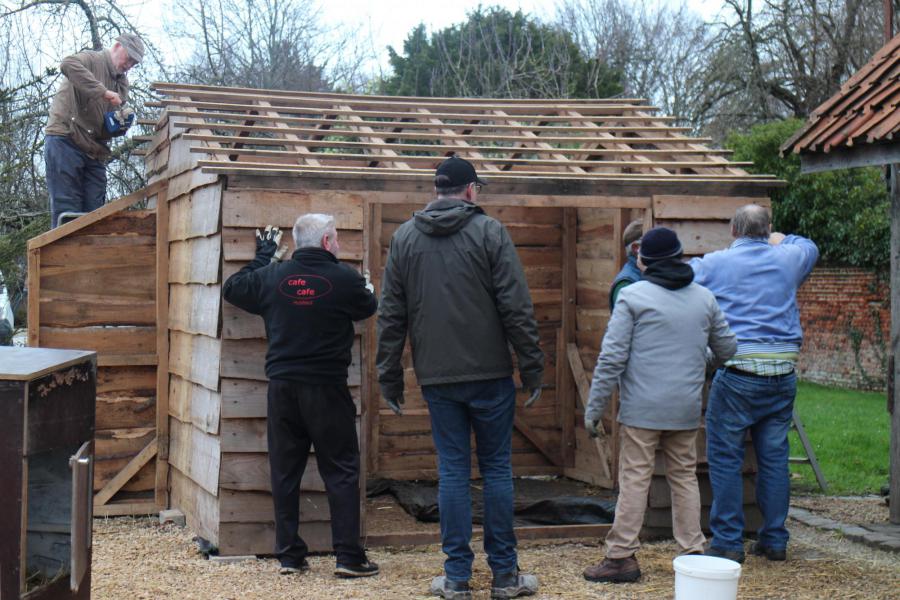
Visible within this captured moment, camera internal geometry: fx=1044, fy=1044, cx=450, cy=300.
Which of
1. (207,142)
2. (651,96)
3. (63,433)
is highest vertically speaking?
(651,96)

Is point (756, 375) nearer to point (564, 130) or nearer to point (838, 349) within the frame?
point (564, 130)

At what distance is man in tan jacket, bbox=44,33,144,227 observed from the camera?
7.39m

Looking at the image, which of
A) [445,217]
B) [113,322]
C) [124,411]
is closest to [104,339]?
[113,322]

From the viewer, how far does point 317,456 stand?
555 centimetres

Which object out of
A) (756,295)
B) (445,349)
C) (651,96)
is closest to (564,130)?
(756,295)

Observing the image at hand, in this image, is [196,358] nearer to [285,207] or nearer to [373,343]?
[285,207]

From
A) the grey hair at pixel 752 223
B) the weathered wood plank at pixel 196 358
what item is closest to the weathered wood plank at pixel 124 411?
the weathered wood plank at pixel 196 358

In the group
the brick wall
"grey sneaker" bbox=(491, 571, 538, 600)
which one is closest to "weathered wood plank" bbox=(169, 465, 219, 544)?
"grey sneaker" bbox=(491, 571, 538, 600)

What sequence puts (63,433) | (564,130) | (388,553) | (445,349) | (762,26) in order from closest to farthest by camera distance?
(63,433), (445,349), (388,553), (564,130), (762,26)

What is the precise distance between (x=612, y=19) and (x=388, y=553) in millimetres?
20688

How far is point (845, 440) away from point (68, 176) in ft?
25.7

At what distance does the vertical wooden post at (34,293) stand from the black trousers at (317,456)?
2292 millimetres

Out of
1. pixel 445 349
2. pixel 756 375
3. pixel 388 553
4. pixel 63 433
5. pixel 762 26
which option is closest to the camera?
pixel 63 433

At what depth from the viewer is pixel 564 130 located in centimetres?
730
